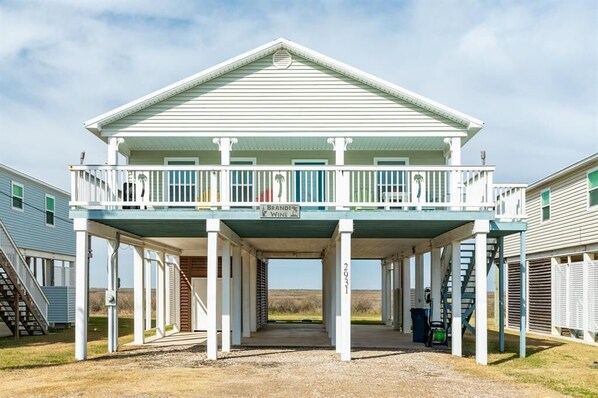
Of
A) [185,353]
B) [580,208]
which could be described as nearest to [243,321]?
[185,353]

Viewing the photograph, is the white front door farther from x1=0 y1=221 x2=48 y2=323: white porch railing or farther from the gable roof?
the gable roof

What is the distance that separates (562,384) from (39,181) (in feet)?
75.3

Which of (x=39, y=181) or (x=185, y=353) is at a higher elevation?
(x=39, y=181)

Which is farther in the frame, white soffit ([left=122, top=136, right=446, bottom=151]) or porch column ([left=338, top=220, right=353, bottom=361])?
white soffit ([left=122, top=136, right=446, bottom=151])

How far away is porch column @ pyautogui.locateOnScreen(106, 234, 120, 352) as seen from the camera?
19.3m

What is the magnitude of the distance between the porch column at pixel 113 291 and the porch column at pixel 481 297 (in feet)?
30.0

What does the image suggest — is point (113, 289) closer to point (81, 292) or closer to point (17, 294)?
point (81, 292)

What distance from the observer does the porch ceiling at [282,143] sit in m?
20.6

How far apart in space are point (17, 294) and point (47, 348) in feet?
14.1

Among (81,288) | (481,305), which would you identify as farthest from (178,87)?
(481,305)

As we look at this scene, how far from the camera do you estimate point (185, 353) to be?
1881 centimetres

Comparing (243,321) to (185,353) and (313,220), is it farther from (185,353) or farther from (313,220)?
(313,220)

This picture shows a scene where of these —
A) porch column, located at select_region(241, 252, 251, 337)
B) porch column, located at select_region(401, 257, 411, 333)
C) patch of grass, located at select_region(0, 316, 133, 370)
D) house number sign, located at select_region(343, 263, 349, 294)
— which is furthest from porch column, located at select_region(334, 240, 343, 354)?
porch column, located at select_region(401, 257, 411, 333)

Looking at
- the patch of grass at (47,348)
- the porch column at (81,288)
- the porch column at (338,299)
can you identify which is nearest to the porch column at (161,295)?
the patch of grass at (47,348)
